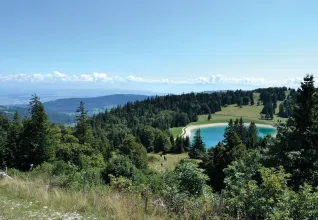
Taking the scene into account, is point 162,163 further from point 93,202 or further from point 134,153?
point 93,202

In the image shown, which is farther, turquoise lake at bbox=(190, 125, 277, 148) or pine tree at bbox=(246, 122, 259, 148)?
turquoise lake at bbox=(190, 125, 277, 148)

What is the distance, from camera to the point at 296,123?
1897cm

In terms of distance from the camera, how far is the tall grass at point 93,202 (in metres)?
6.06

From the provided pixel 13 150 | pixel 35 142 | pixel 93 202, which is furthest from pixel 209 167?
pixel 93 202

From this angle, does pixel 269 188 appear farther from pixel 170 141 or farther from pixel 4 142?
pixel 170 141

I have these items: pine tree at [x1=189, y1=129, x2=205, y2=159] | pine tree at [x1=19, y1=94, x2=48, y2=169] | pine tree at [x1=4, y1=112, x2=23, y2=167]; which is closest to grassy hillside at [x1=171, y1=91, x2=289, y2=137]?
pine tree at [x1=189, y1=129, x2=205, y2=159]

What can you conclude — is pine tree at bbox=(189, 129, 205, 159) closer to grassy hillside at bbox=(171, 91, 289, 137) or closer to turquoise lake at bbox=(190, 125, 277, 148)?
turquoise lake at bbox=(190, 125, 277, 148)

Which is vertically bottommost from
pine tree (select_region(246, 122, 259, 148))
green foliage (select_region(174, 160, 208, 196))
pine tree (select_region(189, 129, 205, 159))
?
pine tree (select_region(189, 129, 205, 159))

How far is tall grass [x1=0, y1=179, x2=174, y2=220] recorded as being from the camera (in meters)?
6.06

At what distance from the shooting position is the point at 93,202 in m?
7.05

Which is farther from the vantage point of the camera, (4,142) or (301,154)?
(4,142)

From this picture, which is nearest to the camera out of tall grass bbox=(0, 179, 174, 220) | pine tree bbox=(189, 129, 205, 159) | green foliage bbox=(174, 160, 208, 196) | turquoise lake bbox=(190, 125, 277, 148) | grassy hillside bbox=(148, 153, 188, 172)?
tall grass bbox=(0, 179, 174, 220)

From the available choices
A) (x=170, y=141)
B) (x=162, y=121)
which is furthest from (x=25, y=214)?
(x=162, y=121)

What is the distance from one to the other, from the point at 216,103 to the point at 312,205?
7515 inches
